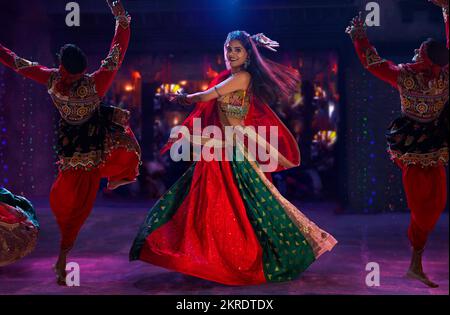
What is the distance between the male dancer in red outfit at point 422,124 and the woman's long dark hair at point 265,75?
1.67 ft

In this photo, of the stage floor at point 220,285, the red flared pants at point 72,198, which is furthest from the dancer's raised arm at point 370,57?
the red flared pants at point 72,198

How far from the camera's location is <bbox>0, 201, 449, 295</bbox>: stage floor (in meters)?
3.72

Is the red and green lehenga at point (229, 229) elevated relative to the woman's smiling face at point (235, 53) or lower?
lower

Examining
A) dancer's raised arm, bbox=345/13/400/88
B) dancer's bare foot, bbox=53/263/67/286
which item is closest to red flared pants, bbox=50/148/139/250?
dancer's bare foot, bbox=53/263/67/286

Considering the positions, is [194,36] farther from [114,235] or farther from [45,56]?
[114,235]

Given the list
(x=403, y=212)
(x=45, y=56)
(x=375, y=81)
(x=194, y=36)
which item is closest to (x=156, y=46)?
(x=194, y=36)

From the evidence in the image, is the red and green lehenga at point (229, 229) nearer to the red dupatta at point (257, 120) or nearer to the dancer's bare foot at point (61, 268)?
the red dupatta at point (257, 120)

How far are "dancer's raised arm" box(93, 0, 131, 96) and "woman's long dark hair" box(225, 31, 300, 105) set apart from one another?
0.62 meters

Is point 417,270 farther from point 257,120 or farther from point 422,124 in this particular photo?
point 257,120

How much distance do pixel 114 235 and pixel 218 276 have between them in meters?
2.50

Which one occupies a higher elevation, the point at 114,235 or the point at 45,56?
the point at 45,56

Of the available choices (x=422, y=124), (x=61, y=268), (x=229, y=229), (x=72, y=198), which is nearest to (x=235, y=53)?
(x=229, y=229)

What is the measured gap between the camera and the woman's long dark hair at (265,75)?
4.00 m

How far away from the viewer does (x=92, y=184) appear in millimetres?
3854
